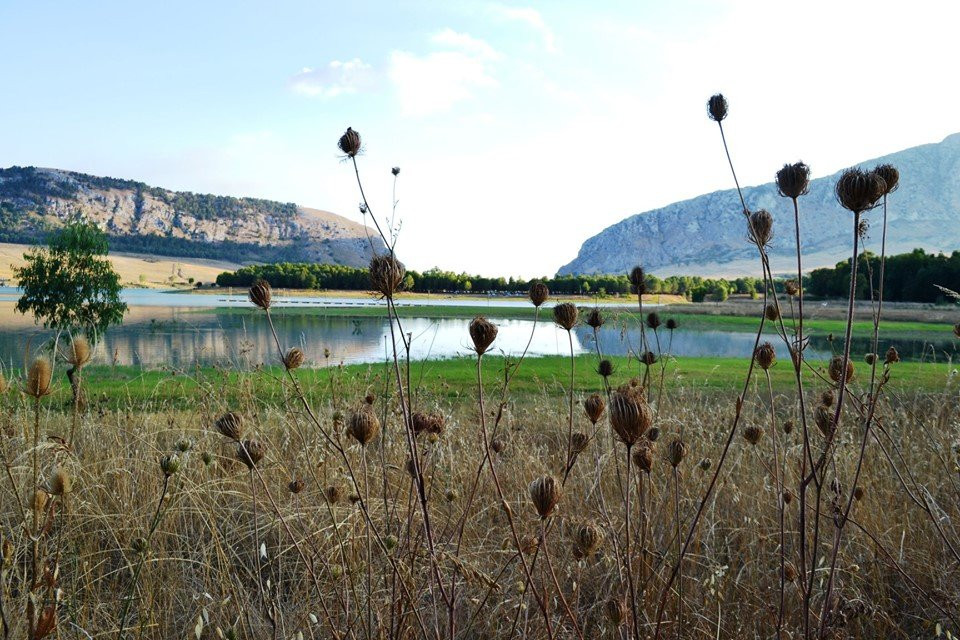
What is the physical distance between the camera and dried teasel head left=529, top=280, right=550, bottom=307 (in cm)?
248

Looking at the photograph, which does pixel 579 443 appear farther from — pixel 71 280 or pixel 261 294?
pixel 71 280

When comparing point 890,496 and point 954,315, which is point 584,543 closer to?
point 890,496

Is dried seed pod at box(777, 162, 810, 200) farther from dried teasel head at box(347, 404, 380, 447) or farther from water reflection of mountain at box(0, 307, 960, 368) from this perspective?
water reflection of mountain at box(0, 307, 960, 368)

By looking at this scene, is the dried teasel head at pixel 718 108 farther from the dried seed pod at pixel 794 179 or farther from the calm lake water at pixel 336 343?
the calm lake water at pixel 336 343

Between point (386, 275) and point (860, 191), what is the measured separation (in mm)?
1145

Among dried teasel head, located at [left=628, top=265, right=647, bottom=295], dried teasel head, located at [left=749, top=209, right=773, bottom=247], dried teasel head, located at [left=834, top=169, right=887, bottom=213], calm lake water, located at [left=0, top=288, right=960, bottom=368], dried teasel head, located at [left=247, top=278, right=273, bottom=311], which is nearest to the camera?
dried teasel head, located at [left=834, top=169, right=887, bottom=213]

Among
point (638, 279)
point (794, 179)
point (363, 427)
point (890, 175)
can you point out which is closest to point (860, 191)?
point (794, 179)

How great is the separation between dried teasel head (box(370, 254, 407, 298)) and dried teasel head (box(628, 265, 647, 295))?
3.62 feet

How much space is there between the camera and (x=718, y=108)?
78.2 inches

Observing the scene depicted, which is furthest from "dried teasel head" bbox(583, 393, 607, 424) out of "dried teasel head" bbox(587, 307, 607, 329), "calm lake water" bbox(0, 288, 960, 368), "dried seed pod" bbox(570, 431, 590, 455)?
"calm lake water" bbox(0, 288, 960, 368)

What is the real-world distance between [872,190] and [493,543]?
2.62m

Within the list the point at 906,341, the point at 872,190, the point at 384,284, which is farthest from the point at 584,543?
the point at 906,341

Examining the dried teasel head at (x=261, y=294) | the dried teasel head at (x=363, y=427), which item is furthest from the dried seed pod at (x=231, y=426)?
the dried teasel head at (x=261, y=294)

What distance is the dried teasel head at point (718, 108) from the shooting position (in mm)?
1979
